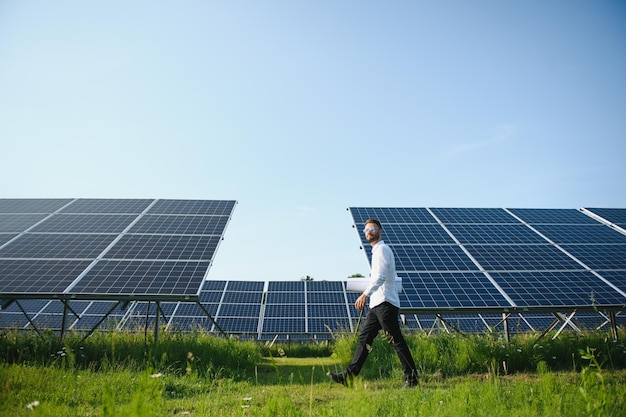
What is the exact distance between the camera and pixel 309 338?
1450cm

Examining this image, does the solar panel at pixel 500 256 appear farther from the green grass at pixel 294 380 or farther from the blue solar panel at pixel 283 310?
the blue solar panel at pixel 283 310

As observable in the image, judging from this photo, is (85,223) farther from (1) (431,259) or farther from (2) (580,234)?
(2) (580,234)

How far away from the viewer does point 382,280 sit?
5.75 metres

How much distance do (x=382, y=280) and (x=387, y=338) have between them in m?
0.78

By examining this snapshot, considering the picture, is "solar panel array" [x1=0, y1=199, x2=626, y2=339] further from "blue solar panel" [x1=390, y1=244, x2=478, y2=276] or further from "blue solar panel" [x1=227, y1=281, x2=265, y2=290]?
"blue solar panel" [x1=227, y1=281, x2=265, y2=290]

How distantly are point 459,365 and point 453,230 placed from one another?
8292mm

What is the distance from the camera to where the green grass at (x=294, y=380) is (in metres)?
3.53

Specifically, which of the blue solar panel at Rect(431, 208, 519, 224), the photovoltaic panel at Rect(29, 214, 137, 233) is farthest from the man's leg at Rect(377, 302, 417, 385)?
the blue solar panel at Rect(431, 208, 519, 224)

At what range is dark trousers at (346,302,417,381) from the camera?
18.4 ft

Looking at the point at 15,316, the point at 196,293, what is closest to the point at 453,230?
the point at 196,293

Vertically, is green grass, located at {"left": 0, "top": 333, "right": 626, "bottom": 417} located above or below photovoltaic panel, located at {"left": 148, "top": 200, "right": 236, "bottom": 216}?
below

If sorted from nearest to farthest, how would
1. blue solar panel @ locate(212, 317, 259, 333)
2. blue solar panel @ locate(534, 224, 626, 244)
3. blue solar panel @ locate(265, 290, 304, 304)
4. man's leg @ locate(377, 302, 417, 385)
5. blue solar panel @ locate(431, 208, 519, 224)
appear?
man's leg @ locate(377, 302, 417, 385)
blue solar panel @ locate(534, 224, 626, 244)
blue solar panel @ locate(212, 317, 259, 333)
blue solar panel @ locate(431, 208, 519, 224)
blue solar panel @ locate(265, 290, 304, 304)

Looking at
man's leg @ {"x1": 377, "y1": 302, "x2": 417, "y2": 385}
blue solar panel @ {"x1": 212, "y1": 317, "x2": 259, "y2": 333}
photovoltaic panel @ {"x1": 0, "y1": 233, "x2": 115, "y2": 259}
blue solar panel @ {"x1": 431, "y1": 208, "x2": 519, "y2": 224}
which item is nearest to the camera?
man's leg @ {"x1": 377, "y1": 302, "x2": 417, "y2": 385}

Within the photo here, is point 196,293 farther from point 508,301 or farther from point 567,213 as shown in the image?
point 567,213
